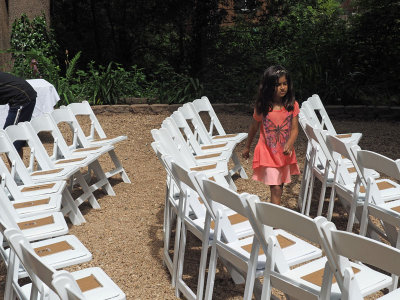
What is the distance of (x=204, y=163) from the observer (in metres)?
5.70

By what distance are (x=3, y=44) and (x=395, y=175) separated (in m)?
10.2

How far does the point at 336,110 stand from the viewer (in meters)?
10.8

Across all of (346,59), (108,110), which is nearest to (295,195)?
(108,110)

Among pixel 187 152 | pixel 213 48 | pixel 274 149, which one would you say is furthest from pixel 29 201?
pixel 213 48

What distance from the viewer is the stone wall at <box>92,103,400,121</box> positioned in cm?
1064

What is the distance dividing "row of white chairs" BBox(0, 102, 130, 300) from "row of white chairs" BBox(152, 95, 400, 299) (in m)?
0.71

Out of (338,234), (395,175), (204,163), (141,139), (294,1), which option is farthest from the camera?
(294,1)

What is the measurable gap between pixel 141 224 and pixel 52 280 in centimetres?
344

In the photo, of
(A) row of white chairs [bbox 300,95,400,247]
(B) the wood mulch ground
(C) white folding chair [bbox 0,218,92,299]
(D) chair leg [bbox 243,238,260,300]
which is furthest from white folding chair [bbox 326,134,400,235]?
(C) white folding chair [bbox 0,218,92,299]

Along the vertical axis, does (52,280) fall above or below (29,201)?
above

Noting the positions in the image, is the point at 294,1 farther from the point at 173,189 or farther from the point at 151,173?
the point at 173,189

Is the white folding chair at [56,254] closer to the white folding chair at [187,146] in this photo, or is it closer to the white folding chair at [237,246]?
the white folding chair at [237,246]

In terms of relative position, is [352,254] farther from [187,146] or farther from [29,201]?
[187,146]

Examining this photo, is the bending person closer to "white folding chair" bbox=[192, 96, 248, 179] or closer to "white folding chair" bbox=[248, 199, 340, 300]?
"white folding chair" bbox=[192, 96, 248, 179]
